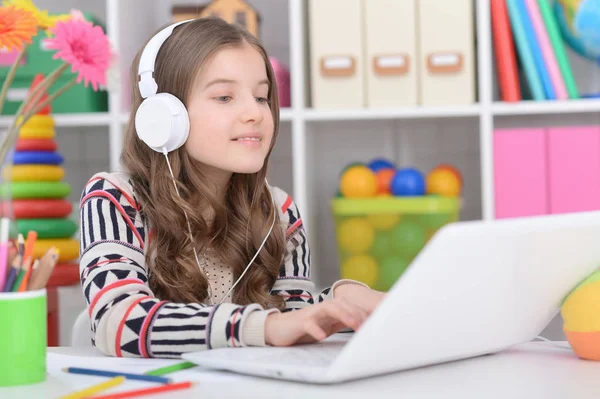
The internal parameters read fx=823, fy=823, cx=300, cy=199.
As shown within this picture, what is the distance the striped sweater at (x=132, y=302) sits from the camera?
0.83 metres

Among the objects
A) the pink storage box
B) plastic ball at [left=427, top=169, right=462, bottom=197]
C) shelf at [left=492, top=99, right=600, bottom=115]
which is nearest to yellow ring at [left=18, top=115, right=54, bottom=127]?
the pink storage box

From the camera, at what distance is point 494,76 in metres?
2.33

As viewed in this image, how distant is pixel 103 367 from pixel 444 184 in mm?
1488

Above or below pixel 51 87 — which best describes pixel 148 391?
below

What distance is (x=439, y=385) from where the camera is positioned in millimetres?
653

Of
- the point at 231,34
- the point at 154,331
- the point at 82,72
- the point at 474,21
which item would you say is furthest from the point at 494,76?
the point at 154,331

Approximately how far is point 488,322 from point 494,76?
172 cm

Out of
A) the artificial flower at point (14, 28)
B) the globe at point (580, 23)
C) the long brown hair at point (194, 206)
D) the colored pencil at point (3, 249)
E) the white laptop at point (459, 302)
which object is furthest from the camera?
the globe at point (580, 23)

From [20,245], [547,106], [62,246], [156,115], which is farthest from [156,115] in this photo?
[547,106]

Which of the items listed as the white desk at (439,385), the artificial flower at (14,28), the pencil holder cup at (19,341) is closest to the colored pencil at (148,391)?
the white desk at (439,385)

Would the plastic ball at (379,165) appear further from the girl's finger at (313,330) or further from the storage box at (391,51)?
the girl's finger at (313,330)

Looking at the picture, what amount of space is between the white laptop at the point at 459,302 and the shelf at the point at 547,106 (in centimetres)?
134

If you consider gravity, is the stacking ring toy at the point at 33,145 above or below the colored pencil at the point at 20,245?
above

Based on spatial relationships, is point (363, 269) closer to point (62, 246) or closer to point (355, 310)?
point (62, 246)
